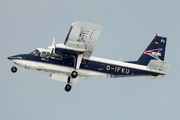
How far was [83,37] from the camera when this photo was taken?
32188mm

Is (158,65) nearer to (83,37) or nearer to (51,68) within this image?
(83,37)

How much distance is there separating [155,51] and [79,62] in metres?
8.05

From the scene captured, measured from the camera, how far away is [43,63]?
33.7 metres

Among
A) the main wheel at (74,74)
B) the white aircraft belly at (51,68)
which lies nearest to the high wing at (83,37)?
the white aircraft belly at (51,68)

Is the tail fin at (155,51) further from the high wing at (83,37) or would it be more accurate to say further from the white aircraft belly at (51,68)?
the high wing at (83,37)

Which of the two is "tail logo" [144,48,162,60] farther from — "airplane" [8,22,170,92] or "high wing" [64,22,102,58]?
"high wing" [64,22,102,58]

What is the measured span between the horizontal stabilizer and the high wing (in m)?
5.39

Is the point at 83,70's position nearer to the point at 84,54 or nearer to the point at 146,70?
the point at 84,54

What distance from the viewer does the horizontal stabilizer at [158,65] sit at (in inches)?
1368

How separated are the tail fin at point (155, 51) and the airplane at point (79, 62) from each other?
119 cm

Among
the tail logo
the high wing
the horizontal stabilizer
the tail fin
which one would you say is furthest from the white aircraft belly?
the tail logo

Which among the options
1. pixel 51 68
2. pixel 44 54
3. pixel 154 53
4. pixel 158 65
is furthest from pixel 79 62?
pixel 154 53

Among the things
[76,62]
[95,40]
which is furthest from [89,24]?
[76,62]

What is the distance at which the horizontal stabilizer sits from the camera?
34.8 m
